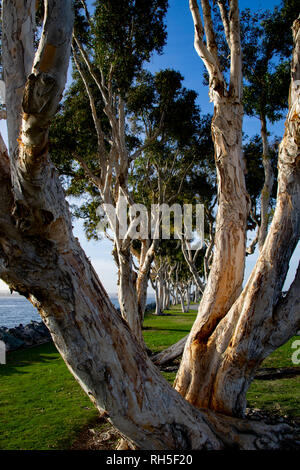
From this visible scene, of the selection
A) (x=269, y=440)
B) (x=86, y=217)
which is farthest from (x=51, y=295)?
(x=86, y=217)

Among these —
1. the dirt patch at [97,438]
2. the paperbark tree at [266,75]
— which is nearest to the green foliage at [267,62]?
the paperbark tree at [266,75]

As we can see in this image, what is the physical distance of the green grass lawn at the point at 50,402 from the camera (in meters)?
4.59

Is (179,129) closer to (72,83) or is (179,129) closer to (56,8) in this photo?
(72,83)

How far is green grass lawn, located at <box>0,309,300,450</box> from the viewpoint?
4590mm

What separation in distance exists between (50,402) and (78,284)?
174 inches

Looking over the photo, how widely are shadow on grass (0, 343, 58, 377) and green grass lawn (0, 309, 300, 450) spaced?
0.08 ft

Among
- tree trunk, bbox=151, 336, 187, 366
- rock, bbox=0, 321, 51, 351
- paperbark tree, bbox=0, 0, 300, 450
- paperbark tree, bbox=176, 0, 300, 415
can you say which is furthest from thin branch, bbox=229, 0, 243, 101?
rock, bbox=0, 321, 51, 351

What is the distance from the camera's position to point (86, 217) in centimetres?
1678

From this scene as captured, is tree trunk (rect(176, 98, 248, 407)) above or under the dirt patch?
above

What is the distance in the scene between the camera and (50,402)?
6191 mm

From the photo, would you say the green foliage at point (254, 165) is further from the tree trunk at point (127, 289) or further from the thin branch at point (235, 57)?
the thin branch at point (235, 57)

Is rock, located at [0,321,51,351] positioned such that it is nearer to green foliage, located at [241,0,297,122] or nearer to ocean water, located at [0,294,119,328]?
ocean water, located at [0,294,119,328]

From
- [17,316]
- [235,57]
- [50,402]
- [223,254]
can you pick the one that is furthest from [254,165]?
[17,316]
